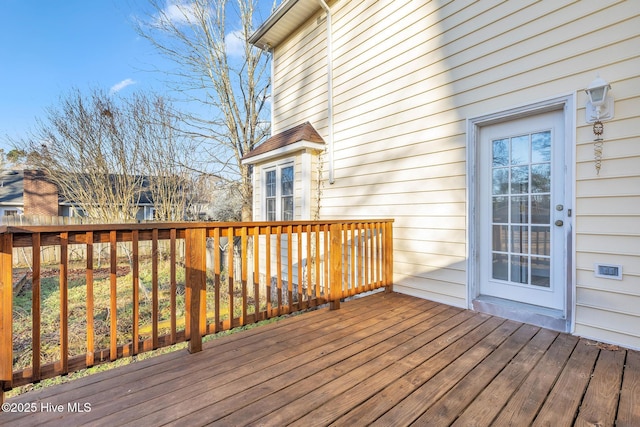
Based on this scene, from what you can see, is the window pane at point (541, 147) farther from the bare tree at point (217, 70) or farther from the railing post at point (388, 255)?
the bare tree at point (217, 70)

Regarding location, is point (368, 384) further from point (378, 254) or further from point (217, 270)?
point (378, 254)

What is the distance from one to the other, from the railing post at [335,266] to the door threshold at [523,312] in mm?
1437

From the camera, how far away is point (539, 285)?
8.79 feet

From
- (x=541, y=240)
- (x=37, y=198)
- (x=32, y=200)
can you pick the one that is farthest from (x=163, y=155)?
(x=32, y=200)

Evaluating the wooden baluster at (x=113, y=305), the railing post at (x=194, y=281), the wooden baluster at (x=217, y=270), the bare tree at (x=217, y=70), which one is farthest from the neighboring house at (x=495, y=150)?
the bare tree at (x=217, y=70)

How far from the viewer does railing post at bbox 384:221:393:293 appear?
366cm

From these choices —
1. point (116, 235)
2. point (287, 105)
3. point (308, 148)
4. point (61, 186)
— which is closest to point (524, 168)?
point (308, 148)

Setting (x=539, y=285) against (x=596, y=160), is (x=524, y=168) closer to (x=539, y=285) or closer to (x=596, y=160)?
(x=596, y=160)

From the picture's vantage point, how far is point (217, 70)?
27.9 ft

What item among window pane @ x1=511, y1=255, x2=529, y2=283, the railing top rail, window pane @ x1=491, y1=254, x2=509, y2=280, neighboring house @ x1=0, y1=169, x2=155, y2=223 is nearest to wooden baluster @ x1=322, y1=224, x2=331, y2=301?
the railing top rail

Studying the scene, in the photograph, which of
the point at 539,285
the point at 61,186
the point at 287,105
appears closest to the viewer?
the point at 539,285

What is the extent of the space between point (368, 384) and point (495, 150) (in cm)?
261

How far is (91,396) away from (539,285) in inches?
138

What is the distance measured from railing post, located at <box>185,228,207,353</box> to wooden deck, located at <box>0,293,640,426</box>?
0.14 m
